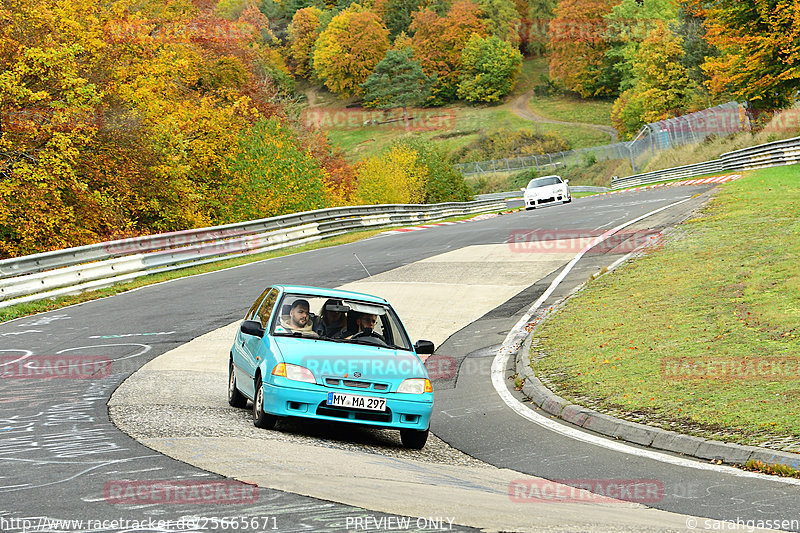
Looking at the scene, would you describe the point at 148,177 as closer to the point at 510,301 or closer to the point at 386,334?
the point at 510,301

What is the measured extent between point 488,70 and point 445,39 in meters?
14.2

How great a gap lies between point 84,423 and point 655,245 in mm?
15556

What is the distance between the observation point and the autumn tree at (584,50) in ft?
422

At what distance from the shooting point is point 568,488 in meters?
7.23

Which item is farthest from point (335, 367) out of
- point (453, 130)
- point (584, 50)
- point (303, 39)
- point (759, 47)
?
point (303, 39)

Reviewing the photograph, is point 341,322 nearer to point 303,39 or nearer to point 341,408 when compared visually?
point 341,408

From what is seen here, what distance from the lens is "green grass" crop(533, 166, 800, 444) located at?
928cm

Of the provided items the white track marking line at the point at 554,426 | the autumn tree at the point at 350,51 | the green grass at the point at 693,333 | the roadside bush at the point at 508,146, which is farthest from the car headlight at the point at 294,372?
the autumn tree at the point at 350,51

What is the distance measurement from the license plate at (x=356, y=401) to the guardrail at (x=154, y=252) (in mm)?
12043

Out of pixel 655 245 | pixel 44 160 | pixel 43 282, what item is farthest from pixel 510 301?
pixel 44 160

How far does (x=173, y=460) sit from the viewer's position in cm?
693

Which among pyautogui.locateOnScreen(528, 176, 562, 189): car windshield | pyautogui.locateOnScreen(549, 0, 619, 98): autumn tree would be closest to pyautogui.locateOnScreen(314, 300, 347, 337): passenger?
pyautogui.locateOnScreen(528, 176, 562, 189): car windshield

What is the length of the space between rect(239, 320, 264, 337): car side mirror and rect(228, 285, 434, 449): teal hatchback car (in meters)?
0.01

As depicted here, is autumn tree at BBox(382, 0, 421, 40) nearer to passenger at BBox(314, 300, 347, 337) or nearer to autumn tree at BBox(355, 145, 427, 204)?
autumn tree at BBox(355, 145, 427, 204)
